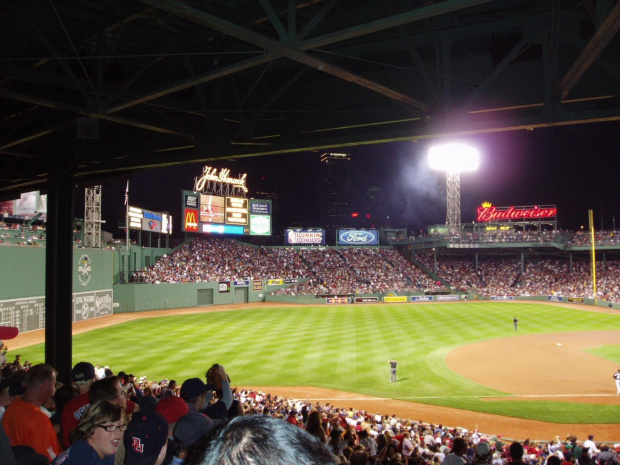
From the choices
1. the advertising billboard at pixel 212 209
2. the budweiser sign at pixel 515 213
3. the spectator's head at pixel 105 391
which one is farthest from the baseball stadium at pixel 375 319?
the spectator's head at pixel 105 391

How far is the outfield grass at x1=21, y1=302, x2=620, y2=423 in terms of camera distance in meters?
20.5

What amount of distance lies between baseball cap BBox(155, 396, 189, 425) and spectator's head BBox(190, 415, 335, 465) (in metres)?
2.82

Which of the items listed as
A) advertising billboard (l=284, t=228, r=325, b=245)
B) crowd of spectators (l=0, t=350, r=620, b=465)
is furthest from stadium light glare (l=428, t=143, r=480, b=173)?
crowd of spectators (l=0, t=350, r=620, b=465)

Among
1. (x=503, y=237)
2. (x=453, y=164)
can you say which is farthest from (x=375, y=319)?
(x=503, y=237)

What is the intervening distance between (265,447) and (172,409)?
300 centimetres

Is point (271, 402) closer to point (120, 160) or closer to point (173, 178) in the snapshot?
point (120, 160)

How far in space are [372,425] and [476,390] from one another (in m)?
9.66

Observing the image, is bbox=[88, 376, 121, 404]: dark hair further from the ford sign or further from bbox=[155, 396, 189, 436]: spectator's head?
the ford sign

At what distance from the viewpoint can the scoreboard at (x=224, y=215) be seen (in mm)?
58125

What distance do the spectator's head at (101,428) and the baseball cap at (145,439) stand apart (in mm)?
235

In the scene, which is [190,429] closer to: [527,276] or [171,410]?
[171,410]

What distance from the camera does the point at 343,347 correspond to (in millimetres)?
29250

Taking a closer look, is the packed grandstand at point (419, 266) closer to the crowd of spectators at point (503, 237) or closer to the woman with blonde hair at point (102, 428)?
the crowd of spectators at point (503, 237)

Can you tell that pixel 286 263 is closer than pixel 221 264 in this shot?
No
